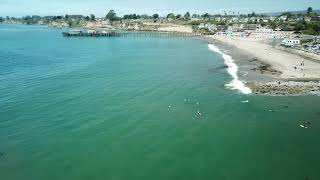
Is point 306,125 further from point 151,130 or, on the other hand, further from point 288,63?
point 288,63

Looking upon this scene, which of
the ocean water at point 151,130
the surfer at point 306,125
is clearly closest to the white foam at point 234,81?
the ocean water at point 151,130

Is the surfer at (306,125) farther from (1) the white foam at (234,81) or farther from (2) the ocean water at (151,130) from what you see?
(1) the white foam at (234,81)

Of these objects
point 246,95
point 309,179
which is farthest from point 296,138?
point 246,95

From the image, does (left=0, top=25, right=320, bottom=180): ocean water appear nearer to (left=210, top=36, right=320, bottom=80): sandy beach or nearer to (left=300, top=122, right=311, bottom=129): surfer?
(left=300, top=122, right=311, bottom=129): surfer

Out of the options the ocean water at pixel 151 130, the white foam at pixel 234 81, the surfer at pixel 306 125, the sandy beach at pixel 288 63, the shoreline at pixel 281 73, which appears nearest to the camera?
the ocean water at pixel 151 130

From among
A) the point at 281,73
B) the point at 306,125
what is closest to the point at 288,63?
the point at 281,73
